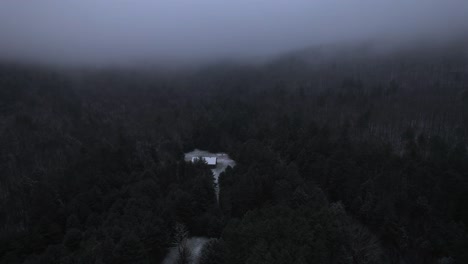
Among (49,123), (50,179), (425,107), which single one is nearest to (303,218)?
(50,179)

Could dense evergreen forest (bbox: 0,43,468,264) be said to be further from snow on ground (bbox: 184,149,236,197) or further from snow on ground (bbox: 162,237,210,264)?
snow on ground (bbox: 184,149,236,197)

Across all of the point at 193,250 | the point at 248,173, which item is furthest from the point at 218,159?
the point at 193,250

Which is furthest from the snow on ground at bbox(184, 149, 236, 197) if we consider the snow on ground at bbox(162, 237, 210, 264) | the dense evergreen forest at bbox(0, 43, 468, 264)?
the snow on ground at bbox(162, 237, 210, 264)

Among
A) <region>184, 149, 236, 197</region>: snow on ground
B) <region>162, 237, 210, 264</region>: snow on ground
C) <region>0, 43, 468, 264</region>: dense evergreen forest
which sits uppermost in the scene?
<region>0, 43, 468, 264</region>: dense evergreen forest

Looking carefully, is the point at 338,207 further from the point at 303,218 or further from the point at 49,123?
the point at 49,123

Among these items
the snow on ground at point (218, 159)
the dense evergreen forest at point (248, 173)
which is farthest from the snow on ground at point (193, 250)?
the snow on ground at point (218, 159)

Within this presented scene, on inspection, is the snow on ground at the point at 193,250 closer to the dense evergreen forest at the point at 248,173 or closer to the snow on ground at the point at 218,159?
the dense evergreen forest at the point at 248,173
